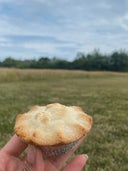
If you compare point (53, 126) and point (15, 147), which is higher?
point (53, 126)

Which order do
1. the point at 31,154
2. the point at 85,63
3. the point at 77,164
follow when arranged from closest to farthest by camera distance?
1. the point at 31,154
2. the point at 77,164
3. the point at 85,63

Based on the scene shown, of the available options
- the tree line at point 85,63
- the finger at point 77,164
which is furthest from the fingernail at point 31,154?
the tree line at point 85,63

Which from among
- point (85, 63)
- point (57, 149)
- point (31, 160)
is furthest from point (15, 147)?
point (85, 63)

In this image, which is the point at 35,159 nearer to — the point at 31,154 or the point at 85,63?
the point at 31,154

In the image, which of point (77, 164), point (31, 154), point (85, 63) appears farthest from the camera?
point (85, 63)

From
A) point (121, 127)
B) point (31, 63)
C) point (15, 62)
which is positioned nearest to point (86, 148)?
point (121, 127)

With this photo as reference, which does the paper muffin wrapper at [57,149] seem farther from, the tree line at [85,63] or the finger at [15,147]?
the tree line at [85,63]
